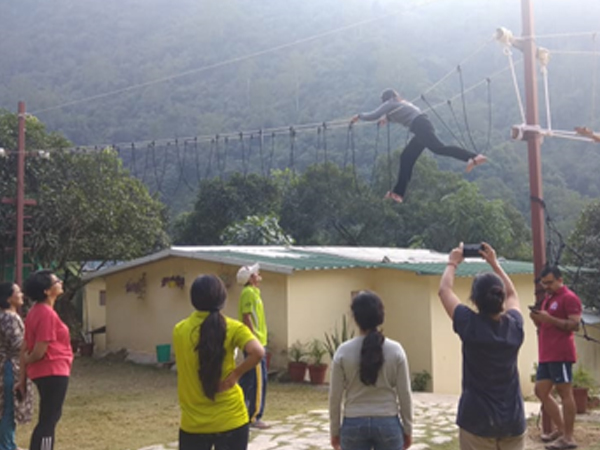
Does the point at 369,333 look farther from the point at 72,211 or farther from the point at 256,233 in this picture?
the point at 256,233

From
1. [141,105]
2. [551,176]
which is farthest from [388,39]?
[551,176]

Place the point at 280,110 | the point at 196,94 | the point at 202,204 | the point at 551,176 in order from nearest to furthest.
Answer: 1. the point at 202,204
2. the point at 551,176
3. the point at 280,110
4. the point at 196,94

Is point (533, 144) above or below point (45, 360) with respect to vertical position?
above

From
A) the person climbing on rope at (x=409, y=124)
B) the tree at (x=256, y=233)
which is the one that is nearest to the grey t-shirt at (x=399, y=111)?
the person climbing on rope at (x=409, y=124)

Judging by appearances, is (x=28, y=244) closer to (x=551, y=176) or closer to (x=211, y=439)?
(x=211, y=439)

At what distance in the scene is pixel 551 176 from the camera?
1286 inches

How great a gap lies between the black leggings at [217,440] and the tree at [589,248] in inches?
683

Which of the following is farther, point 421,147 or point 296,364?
point 296,364

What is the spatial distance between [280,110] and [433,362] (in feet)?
106

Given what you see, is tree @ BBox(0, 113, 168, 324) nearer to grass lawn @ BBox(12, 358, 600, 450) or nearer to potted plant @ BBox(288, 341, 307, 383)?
grass lawn @ BBox(12, 358, 600, 450)

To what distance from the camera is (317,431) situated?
688 centimetres

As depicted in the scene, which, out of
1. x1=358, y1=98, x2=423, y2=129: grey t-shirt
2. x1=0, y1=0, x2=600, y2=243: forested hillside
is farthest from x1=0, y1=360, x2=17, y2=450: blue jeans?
x1=0, y1=0, x2=600, y2=243: forested hillside

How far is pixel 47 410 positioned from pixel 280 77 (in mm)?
49236

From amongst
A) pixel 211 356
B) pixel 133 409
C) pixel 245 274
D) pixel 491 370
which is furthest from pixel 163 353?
pixel 491 370
